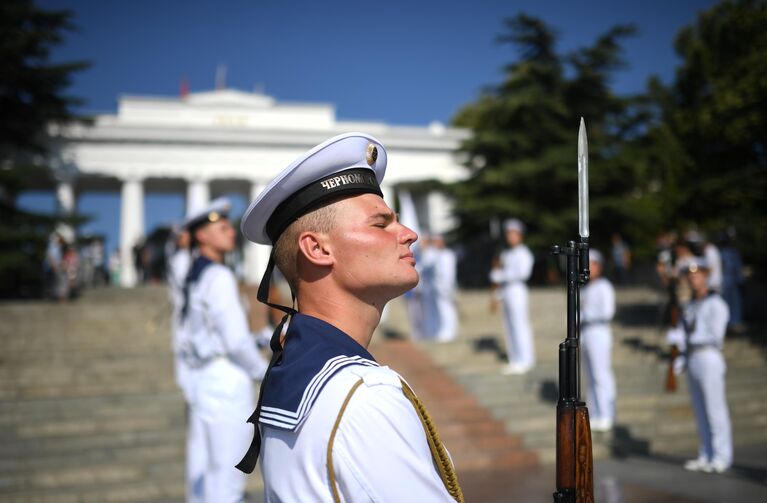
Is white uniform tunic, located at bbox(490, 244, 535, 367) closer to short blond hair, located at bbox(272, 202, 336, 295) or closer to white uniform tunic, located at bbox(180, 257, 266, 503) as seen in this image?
white uniform tunic, located at bbox(180, 257, 266, 503)

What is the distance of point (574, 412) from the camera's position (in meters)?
1.84

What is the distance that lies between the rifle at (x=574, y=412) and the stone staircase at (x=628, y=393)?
708 centimetres

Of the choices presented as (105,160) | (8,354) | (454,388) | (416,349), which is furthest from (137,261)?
(454,388)

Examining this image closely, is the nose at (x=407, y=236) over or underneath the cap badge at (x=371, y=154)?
underneath

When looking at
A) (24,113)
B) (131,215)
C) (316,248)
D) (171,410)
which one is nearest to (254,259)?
(131,215)

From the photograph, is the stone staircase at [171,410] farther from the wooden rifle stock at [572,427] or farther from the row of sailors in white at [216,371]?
the wooden rifle stock at [572,427]

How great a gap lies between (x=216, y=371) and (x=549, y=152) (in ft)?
89.0

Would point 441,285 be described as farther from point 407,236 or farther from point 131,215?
point 131,215

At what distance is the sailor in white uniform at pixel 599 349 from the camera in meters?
9.21

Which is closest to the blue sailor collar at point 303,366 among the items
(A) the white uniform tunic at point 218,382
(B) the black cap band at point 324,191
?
(B) the black cap band at point 324,191

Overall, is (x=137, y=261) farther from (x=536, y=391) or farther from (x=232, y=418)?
(x=232, y=418)

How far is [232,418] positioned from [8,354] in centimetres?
935

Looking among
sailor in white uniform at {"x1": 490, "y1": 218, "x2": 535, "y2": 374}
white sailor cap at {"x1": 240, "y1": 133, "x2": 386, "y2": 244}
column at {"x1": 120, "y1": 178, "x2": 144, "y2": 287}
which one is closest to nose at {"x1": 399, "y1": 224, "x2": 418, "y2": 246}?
white sailor cap at {"x1": 240, "y1": 133, "x2": 386, "y2": 244}

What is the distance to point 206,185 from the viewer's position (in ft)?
131
